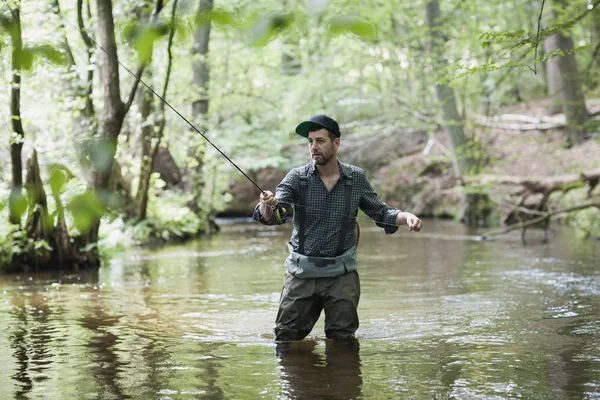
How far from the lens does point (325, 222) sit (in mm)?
5793

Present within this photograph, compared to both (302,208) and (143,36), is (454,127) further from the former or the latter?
(143,36)

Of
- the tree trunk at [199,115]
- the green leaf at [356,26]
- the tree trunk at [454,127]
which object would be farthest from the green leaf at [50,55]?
the tree trunk at [454,127]

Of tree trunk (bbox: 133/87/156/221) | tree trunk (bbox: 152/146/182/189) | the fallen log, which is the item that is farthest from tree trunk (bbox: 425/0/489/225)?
tree trunk (bbox: 152/146/182/189)

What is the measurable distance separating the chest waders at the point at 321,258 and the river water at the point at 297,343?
56 centimetres

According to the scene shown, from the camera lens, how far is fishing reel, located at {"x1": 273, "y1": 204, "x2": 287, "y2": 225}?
5.39 m

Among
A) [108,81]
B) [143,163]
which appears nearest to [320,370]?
[108,81]

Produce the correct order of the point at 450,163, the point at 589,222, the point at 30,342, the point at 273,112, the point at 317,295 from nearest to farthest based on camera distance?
the point at 317,295 < the point at 30,342 < the point at 589,222 < the point at 450,163 < the point at 273,112

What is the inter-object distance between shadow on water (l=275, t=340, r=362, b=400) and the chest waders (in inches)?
21.7

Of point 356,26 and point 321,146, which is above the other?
point 356,26

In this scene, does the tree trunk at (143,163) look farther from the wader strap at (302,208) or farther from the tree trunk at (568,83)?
the wader strap at (302,208)

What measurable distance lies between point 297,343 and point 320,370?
0.95 meters

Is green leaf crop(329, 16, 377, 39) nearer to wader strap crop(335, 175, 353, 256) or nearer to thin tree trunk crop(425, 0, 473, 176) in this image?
wader strap crop(335, 175, 353, 256)

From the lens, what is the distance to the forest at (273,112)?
2.60m

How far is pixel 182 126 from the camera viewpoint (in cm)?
2042
